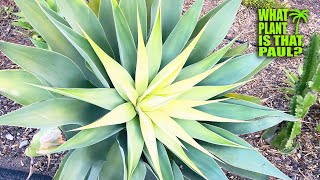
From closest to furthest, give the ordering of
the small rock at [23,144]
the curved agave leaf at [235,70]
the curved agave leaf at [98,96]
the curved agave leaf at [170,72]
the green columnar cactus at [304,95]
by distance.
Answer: the curved agave leaf at [98,96] < the curved agave leaf at [170,72] < the curved agave leaf at [235,70] < the green columnar cactus at [304,95] < the small rock at [23,144]

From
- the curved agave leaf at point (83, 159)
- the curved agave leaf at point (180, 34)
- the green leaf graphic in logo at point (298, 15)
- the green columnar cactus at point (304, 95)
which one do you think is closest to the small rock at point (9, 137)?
the curved agave leaf at point (83, 159)

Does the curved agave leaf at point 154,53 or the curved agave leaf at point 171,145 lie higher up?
the curved agave leaf at point 154,53

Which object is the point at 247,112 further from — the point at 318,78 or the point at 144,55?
the point at 318,78

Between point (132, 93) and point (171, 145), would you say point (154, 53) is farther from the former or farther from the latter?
point (171, 145)

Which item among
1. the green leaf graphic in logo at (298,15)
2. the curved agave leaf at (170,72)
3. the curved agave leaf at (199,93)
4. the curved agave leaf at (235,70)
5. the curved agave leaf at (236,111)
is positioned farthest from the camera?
the green leaf graphic in logo at (298,15)

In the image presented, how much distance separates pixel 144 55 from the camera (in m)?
1.50

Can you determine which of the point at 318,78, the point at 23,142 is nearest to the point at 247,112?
the point at 318,78

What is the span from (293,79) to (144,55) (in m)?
1.72

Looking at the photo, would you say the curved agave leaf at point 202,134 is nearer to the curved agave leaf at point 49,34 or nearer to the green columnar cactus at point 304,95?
the curved agave leaf at point 49,34

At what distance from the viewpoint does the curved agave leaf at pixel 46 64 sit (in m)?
1.60

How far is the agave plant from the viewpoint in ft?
5.02

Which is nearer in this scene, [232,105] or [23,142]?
[232,105]

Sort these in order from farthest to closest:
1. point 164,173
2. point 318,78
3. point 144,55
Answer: point 318,78
point 164,173
point 144,55

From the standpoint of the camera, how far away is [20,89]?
1744 mm
